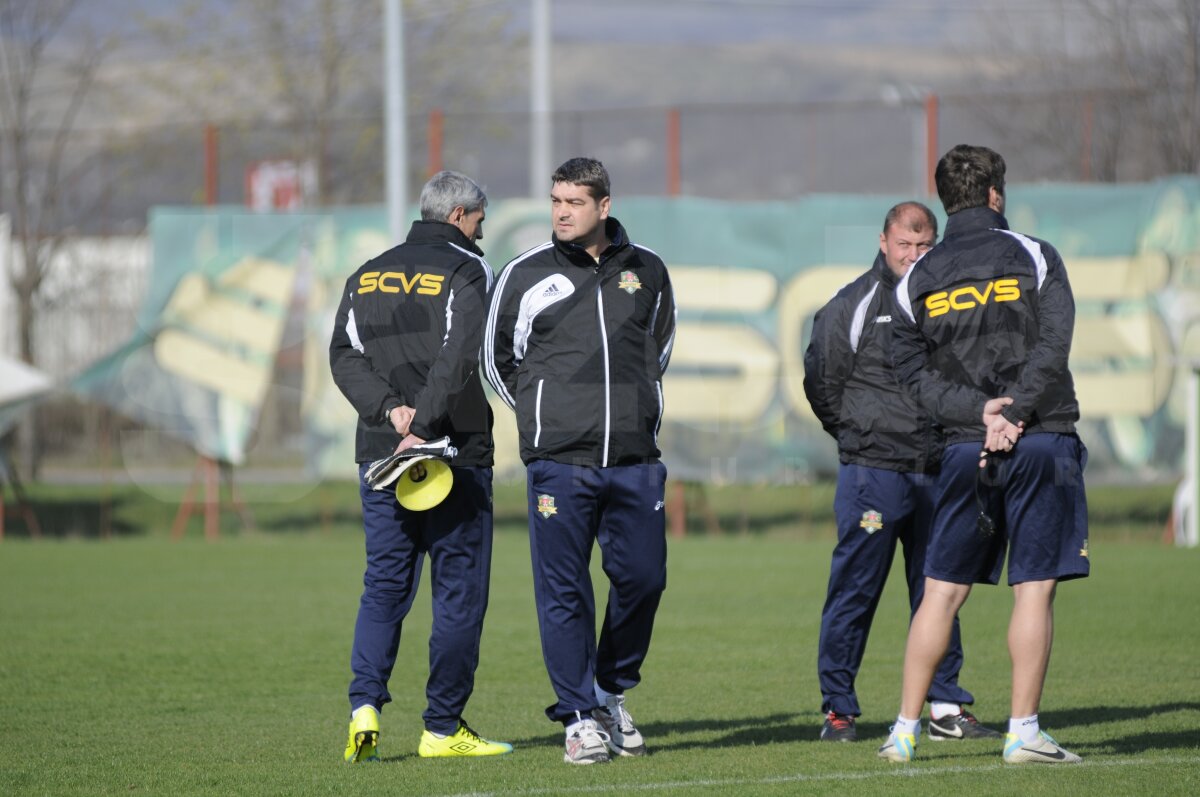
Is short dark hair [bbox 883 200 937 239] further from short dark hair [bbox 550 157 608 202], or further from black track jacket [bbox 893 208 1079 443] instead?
short dark hair [bbox 550 157 608 202]

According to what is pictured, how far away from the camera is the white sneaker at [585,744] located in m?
5.89

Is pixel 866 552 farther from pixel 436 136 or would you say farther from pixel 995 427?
pixel 436 136

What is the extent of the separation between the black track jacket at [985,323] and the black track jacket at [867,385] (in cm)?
80

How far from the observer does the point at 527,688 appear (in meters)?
7.88

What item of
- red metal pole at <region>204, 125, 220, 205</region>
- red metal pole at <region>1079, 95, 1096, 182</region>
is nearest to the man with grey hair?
red metal pole at <region>204, 125, 220, 205</region>

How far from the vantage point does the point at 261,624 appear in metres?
10.2

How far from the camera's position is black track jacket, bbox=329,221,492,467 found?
241 inches

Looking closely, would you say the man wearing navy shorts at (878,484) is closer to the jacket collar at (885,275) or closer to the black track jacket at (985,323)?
the jacket collar at (885,275)

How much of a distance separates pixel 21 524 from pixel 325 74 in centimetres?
1481

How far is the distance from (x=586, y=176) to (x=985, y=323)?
1562mm

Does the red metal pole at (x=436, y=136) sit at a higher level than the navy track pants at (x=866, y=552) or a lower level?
higher

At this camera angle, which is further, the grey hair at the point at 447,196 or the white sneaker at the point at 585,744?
the grey hair at the point at 447,196

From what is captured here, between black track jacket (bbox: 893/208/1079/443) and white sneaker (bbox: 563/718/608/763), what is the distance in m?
1.70

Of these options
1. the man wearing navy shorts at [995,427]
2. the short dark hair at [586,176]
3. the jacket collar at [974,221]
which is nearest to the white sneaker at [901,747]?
the man wearing navy shorts at [995,427]
